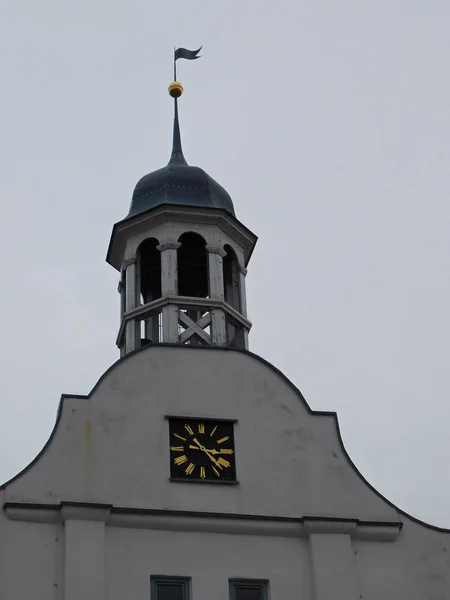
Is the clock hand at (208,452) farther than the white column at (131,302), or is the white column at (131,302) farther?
the white column at (131,302)

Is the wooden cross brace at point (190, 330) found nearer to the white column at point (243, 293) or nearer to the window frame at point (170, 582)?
the white column at point (243, 293)

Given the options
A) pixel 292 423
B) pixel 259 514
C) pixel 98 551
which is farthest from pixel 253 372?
pixel 98 551

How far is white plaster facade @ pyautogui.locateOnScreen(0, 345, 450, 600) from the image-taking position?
2070cm

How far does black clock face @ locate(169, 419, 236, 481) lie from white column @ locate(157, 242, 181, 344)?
5.81 ft

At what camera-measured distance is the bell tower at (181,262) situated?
24312 mm

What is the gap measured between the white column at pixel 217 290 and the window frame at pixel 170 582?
4.39m

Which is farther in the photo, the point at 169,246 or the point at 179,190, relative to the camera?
the point at 179,190

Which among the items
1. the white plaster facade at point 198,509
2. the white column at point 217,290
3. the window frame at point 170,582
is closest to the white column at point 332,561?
the white plaster facade at point 198,509

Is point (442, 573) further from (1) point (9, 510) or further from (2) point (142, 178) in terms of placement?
(2) point (142, 178)

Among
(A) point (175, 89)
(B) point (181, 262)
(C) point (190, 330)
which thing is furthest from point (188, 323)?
(A) point (175, 89)

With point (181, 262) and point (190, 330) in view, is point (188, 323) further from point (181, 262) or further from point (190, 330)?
point (181, 262)

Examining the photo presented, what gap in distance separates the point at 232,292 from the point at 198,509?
17.0 ft

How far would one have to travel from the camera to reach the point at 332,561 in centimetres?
2144

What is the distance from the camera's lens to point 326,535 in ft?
71.1
